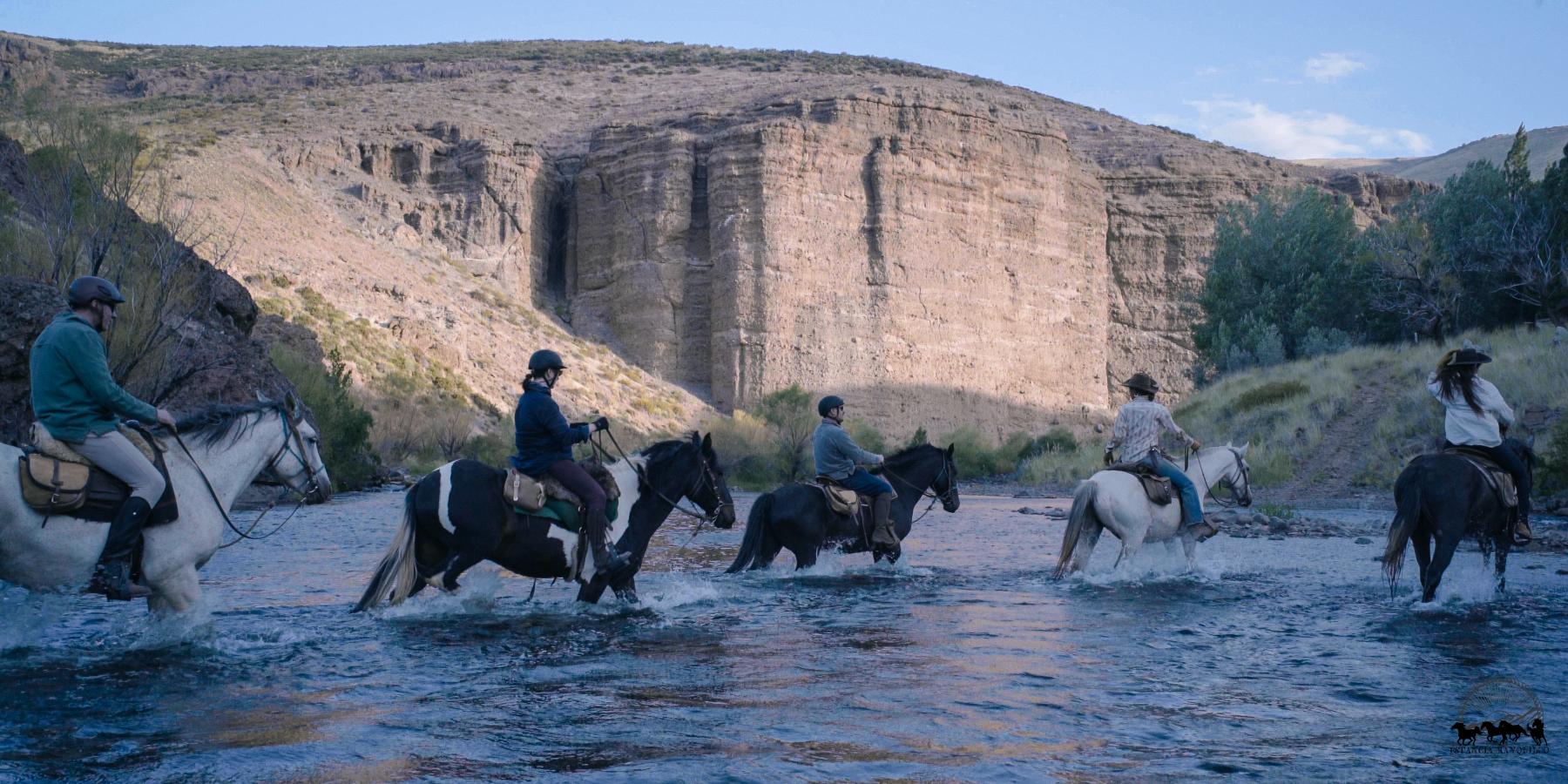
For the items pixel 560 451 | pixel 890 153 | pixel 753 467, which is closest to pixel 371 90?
pixel 890 153

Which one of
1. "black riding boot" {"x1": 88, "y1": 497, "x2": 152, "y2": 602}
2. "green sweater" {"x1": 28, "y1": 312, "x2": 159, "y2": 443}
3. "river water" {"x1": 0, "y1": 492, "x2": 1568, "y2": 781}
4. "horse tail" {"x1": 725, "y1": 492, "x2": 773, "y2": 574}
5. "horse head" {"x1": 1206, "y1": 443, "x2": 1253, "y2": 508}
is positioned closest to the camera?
"river water" {"x1": 0, "y1": 492, "x2": 1568, "y2": 781}

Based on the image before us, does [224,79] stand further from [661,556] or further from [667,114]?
[661,556]

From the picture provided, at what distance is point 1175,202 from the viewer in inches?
2943

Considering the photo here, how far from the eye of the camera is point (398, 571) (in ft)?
29.9

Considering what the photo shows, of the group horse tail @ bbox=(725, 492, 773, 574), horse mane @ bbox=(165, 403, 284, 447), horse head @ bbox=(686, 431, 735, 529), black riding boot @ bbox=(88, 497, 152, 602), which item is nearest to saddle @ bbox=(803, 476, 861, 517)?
horse tail @ bbox=(725, 492, 773, 574)

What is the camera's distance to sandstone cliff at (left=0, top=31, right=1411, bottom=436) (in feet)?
198

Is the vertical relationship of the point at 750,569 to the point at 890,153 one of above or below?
below

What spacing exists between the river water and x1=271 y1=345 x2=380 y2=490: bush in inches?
736

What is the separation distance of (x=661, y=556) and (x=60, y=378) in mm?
9571

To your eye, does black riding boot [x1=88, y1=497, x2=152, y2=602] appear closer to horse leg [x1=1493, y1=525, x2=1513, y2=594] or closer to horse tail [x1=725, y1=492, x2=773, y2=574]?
horse tail [x1=725, y1=492, x2=773, y2=574]

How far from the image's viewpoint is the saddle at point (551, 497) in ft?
29.8

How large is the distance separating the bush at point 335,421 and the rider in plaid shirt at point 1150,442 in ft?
74.4

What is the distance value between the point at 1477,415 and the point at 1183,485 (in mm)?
2733

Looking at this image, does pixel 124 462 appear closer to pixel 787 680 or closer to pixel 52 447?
pixel 52 447
